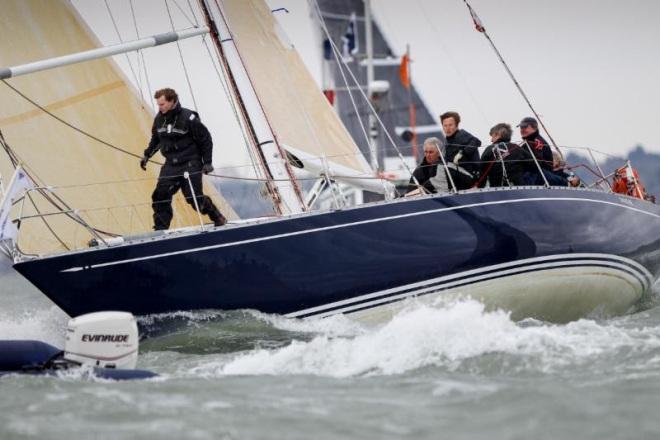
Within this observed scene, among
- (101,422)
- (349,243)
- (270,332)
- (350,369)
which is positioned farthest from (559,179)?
(101,422)

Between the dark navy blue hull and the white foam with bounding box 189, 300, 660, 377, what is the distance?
1.08 metres

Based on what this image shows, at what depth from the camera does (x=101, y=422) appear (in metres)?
5.83

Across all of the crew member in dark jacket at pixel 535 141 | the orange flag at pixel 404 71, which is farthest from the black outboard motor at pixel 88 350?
the orange flag at pixel 404 71

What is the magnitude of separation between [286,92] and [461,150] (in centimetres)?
189

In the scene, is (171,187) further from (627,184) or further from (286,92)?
(627,184)

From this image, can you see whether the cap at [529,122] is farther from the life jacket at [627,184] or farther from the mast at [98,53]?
the mast at [98,53]

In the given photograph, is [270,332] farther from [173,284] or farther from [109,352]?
[109,352]

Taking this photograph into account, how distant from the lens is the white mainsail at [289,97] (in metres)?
10.9

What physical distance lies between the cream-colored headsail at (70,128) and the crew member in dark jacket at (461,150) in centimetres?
235

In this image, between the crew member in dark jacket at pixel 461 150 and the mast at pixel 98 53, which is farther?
the crew member in dark jacket at pixel 461 150

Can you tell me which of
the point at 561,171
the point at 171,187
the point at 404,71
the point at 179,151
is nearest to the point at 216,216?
the point at 171,187

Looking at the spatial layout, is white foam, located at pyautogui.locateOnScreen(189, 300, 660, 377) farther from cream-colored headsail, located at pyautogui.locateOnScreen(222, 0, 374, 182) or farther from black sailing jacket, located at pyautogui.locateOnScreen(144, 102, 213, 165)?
cream-colored headsail, located at pyautogui.locateOnScreen(222, 0, 374, 182)

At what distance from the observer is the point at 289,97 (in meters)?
11.3

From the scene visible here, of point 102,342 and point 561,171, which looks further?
point 561,171
